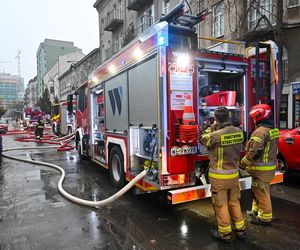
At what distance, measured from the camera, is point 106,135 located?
6.74 m

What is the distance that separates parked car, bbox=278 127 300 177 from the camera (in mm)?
6379

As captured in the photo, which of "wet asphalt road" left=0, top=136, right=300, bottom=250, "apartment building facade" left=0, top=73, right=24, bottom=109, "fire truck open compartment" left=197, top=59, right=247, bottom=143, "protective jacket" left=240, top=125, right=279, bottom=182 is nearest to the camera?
"wet asphalt road" left=0, top=136, right=300, bottom=250

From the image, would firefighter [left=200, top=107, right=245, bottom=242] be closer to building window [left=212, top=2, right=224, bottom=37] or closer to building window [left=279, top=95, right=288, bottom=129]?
building window [left=279, top=95, right=288, bottom=129]

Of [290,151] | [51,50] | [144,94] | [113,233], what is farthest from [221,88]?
[51,50]

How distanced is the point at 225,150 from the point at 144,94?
5.50ft

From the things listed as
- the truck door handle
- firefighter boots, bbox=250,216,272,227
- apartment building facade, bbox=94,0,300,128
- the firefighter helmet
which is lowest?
firefighter boots, bbox=250,216,272,227

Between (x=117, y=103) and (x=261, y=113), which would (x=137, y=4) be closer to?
(x=117, y=103)

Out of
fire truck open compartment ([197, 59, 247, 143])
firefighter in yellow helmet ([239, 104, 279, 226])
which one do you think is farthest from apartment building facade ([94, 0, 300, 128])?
firefighter in yellow helmet ([239, 104, 279, 226])

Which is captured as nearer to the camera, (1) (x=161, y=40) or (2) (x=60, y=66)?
(1) (x=161, y=40)

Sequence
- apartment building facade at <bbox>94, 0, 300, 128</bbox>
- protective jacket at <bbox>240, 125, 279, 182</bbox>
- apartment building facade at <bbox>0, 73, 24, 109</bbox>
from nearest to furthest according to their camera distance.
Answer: protective jacket at <bbox>240, 125, 279, 182</bbox> → apartment building facade at <bbox>94, 0, 300, 128</bbox> → apartment building facade at <bbox>0, 73, 24, 109</bbox>

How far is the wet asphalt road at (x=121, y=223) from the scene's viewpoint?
→ 3.83 m

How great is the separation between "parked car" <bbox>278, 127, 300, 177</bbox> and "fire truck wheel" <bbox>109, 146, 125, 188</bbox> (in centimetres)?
353

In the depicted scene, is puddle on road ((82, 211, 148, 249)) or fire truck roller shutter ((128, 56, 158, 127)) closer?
puddle on road ((82, 211, 148, 249))

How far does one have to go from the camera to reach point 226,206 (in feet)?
12.3
